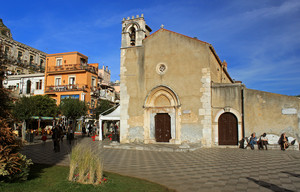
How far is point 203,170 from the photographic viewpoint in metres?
9.28

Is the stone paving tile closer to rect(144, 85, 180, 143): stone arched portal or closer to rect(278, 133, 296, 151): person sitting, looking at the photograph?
rect(278, 133, 296, 151): person sitting

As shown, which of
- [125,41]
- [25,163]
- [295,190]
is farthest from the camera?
[125,41]

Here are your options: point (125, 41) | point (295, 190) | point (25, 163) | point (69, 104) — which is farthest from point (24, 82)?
point (295, 190)

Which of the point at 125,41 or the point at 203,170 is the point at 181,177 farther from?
the point at 125,41

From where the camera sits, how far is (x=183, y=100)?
18469 millimetres

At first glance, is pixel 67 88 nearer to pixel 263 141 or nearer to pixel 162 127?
Answer: pixel 162 127

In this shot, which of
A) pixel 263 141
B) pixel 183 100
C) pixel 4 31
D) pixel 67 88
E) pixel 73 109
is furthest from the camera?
pixel 4 31

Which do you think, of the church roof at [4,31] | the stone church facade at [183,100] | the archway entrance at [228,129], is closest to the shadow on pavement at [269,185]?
the stone church facade at [183,100]

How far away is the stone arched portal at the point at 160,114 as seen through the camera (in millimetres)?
18766

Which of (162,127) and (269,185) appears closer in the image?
(269,185)

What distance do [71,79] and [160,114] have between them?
87.2ft

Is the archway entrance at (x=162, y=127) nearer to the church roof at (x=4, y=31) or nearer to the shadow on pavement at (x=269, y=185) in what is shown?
the shadow on pavement at (x=269, y=185)

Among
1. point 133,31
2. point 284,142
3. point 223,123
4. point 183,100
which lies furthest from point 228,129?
point 133,31

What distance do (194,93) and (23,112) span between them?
1444 centimetres
